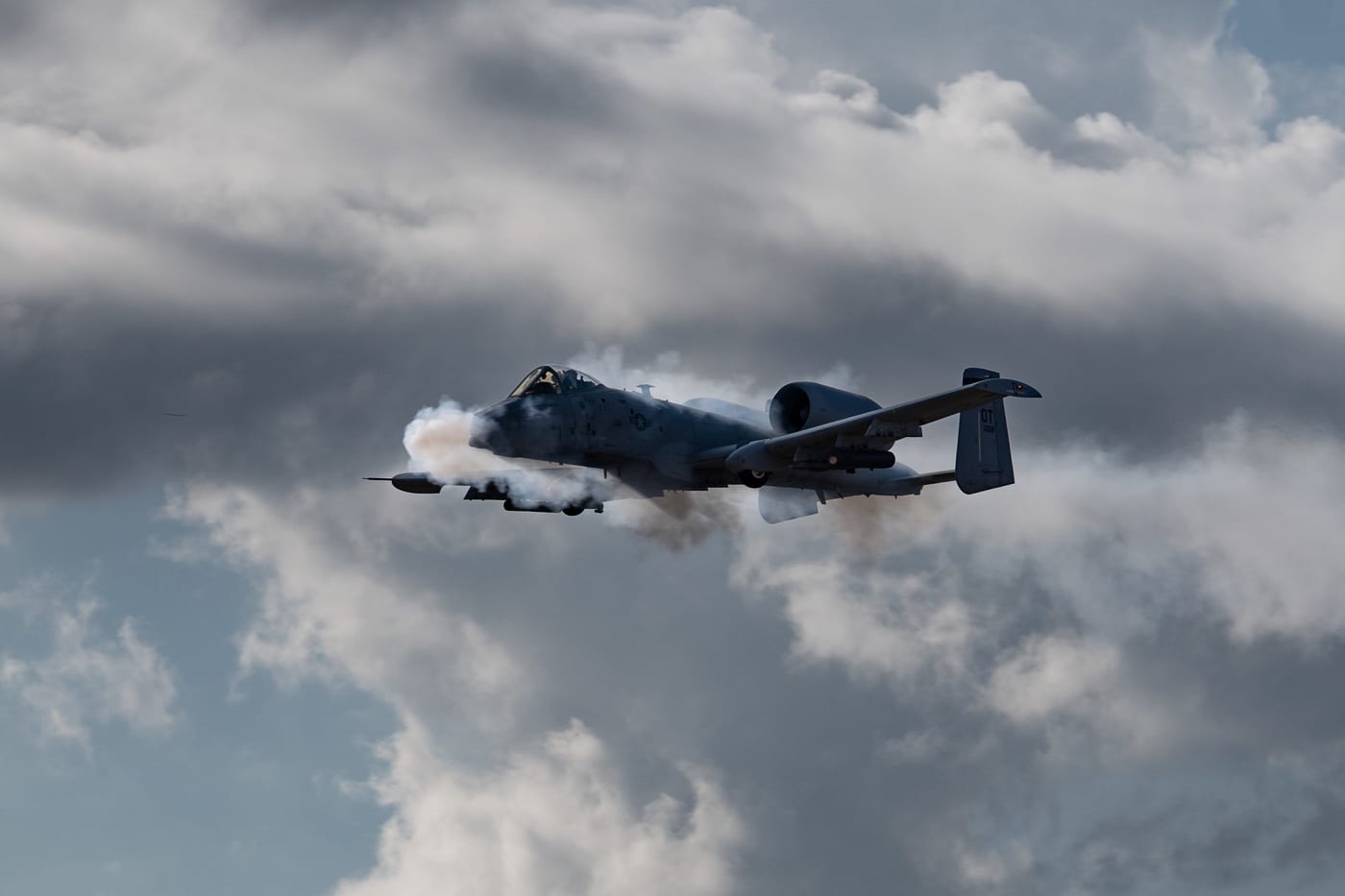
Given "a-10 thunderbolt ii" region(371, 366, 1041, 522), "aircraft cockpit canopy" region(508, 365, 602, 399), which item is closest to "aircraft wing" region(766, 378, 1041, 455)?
"a-10 thunderbolt ii" region(371, 366, 1041, 522)

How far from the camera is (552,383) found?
214 ft


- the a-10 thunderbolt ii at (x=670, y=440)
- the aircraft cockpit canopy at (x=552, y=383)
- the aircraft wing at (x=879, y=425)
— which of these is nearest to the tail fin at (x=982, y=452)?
the a-10 thunderbolt ii at (x=670, y=440)

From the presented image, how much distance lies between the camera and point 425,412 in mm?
64688

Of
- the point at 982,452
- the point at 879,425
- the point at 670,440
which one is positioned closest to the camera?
the point at 879,425

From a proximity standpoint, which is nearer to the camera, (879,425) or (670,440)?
(879,425)

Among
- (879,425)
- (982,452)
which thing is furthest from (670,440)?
(982,452)

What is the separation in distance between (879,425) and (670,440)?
7557 mm

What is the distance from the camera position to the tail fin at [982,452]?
242 feet

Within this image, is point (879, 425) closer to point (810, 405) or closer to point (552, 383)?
point (810, 405)

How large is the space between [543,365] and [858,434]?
444 inches

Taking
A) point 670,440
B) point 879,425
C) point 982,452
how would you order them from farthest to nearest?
point 982,452 < point 670,440 < point 879,425

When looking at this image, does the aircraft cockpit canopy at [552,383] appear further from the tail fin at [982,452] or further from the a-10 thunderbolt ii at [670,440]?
the tail fin at [982,452]

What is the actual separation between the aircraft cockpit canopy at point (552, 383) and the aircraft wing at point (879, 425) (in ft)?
22.7

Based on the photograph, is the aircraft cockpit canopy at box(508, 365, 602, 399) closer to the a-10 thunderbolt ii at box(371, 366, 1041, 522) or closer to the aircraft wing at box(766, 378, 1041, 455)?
the a-10 thunderbolt ii at box(371, 366, 1041, 522)
